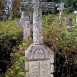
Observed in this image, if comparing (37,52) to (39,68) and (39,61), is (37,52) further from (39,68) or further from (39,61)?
(39,68)

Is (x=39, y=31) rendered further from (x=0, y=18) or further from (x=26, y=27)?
(x=0, y=18)

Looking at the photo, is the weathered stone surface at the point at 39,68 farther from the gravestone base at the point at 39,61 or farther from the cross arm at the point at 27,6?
the cross arm at the point at 27,6

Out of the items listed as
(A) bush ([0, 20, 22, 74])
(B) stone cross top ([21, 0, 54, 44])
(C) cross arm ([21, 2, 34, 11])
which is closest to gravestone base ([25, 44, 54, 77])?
(B) stone cross top ([21, 0, 54, 44])

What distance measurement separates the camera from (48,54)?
4219 millimetres

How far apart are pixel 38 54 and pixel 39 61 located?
152 millimetres

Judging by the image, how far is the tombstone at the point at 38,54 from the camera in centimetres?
416

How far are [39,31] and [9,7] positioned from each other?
577 inches

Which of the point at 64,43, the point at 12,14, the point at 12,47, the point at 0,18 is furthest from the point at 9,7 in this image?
the point at 64,43

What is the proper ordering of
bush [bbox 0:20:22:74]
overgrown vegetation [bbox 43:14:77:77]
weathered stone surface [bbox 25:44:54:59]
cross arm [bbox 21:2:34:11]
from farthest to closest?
bush [bbox 0:20:22:74]
overgrown vegetation [bbox 43:14:77:77]
cross arm [bbox 21:2:34:11]
weathered stone surface [bbox 25:44:54:59]

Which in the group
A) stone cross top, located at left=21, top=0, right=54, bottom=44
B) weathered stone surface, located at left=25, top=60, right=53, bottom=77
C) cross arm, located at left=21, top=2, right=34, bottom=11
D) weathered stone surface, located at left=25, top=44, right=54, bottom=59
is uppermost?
cross arm, located at left=21, top=2, right=34, bottom=11

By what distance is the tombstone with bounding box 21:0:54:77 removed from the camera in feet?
13.7

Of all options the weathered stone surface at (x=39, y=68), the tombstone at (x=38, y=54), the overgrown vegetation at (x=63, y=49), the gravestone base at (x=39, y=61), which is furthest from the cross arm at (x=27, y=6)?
the weathered stone surface at (x=39, y=68)

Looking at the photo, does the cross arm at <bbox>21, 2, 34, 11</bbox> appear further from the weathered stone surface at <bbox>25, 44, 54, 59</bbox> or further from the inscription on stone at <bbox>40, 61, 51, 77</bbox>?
the inscription on stone at <bbox>40, 61, 51, 77</bbox>

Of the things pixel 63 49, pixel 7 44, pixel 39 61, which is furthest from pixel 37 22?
pixel 7 44
